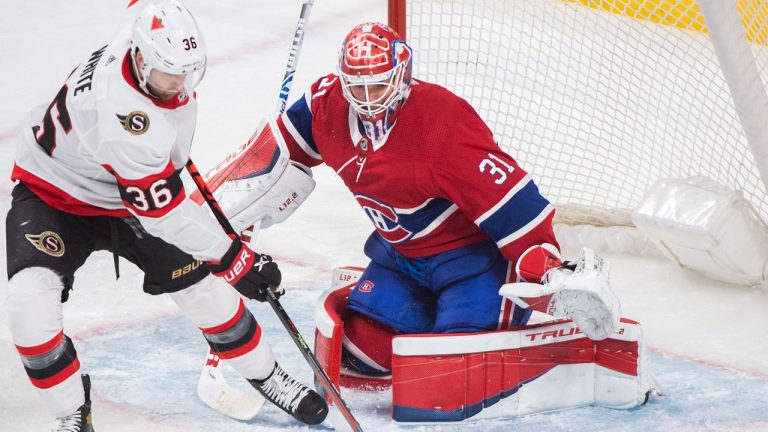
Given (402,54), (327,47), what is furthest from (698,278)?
(327,47)

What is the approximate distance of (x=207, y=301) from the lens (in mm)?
2660

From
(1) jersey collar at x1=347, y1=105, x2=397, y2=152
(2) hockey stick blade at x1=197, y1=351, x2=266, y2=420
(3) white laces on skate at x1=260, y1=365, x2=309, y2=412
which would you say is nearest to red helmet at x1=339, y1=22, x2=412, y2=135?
(1) jersey collar at x1=347, y1=105, x2=397, y2=152

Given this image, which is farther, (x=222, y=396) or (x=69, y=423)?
(x=222, y=396)

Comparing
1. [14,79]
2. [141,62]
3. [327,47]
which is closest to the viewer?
[141,62]

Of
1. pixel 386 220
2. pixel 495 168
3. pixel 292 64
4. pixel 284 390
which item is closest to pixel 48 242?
pixel 284 390

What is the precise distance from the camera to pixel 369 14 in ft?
19.0

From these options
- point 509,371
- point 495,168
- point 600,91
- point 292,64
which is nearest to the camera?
point 495,168

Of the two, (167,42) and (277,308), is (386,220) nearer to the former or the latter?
(277,308)

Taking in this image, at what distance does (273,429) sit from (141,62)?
89cm

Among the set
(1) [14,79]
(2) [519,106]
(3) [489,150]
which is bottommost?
(1) [14,79]

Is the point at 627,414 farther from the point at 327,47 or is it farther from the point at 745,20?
the point at 327,47

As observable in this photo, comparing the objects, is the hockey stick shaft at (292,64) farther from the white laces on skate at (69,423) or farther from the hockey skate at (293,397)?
the white laces on skate at (69,423)

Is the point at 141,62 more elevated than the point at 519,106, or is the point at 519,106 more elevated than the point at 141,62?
the point at 141,62

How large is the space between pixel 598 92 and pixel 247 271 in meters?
1.75
